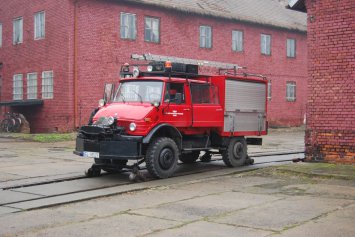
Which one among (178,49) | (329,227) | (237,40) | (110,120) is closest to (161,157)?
(110,120)

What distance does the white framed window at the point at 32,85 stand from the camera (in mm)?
27125

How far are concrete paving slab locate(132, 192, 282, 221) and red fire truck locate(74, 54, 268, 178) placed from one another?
2.64 metres

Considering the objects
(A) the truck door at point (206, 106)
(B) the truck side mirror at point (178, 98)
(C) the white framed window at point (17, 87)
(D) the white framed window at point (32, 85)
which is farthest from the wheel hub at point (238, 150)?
(C) the white framed window at point (17, 87)

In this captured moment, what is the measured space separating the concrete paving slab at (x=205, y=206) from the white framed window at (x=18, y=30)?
22120 mm

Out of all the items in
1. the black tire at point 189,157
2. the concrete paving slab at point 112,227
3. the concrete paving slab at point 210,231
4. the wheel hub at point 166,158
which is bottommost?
the concrete paving slab at point 112,227

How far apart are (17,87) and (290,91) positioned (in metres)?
17.9

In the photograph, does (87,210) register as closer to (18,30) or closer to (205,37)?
(18,30)

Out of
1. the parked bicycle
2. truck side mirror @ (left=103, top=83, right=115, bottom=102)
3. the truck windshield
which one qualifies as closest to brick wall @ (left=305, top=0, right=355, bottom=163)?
the truck windshield

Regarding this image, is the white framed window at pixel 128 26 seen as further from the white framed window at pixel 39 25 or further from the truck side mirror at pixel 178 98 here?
the truck side mirror at pixel 178 98

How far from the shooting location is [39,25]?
2694 cm

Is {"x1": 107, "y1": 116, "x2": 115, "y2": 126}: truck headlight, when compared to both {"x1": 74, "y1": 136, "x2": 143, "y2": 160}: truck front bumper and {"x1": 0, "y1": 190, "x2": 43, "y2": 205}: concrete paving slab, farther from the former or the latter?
{"x1": 0, "y1": 190, "x2": 43, "y2": 205}: concrete paving slab

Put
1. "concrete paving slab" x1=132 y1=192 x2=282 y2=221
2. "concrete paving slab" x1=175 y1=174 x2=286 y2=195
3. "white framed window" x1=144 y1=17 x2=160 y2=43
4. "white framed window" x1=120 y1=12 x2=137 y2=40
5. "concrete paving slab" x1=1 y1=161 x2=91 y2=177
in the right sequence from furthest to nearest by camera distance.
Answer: "white framed window" x1=144 y1=17 x2=160 y2=43, "white framed window" x1=120 y1=12 x2=137 y2=40, "concrete paving slab" x1=1 y1=161 x2=91 y2=177, "concrete paving slab" x1=175 y1=174 x2=286 y2=195, "concrete paving slab" x1=132 y1=192 x2=282 y2=221

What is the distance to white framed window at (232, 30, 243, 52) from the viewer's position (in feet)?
106

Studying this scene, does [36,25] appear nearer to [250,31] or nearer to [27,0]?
[27,0]
